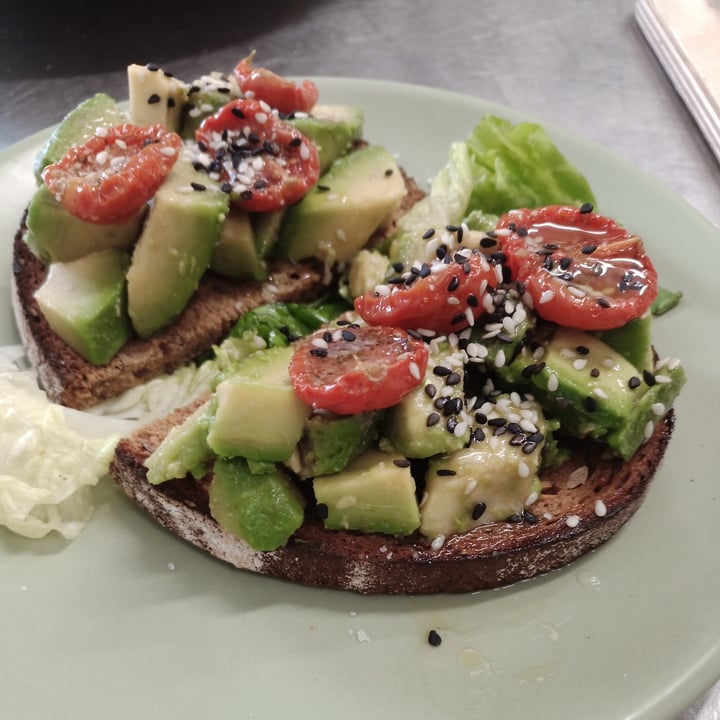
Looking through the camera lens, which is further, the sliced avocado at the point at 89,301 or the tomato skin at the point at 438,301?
the sliced avocado at the point at 89,301

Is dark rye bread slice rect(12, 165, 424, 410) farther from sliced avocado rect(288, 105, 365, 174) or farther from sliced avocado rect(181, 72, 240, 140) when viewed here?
sliced avocado rect(181, 72, 240, 140)

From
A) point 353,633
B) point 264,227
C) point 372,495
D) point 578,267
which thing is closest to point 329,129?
point 264,227

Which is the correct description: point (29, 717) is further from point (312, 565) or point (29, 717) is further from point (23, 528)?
point (312, 565)

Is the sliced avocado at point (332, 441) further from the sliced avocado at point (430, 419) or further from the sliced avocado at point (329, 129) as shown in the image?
the sliced avocado at point (329, 129)

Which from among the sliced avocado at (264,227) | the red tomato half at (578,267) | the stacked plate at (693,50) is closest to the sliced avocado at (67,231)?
the sliced avocado at (264,227)

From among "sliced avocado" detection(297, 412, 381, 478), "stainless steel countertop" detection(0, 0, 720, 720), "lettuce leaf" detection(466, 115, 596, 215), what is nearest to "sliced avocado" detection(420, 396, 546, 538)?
"sliced avocado" detection(297, 412, 381, 478)

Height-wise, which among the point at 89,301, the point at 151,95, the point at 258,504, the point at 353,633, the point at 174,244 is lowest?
the point at 353,633

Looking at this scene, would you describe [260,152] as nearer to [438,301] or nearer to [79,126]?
[79,126]
